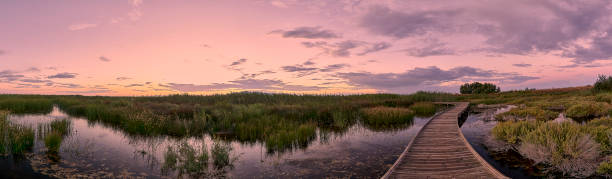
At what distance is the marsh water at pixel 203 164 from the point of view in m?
8.11

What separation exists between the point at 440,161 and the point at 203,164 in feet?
23.4

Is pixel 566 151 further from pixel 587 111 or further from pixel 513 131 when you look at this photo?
pixel 587 111

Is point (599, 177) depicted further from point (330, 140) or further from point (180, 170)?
point (180, 170)

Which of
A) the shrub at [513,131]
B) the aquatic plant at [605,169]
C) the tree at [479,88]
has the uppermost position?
the tree at [479,88]

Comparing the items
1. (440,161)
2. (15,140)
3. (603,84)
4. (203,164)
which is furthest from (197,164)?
(603,84)

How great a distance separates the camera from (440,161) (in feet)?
26.0

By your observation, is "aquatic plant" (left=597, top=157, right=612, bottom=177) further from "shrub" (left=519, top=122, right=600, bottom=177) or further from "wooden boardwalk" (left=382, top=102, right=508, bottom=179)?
"wooden boardwalk" (left=382, top=102, right=508, bottom=179)

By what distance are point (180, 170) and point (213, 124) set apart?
794 cm

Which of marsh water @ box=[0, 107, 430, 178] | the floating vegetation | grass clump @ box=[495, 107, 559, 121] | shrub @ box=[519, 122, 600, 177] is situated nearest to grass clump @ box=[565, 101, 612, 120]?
grass clump @ box=[495, 107, 559, 121]

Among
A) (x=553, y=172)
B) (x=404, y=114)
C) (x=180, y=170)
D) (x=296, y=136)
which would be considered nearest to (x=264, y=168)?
(x=180, y=170)

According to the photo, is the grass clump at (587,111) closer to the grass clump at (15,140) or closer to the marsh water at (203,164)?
the marsh water at (203,164)

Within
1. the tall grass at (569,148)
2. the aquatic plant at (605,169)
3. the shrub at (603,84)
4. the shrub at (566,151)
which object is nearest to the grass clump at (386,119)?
the tall grass at (569,148)

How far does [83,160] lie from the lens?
9.50m

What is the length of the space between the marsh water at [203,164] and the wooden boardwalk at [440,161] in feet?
2.80
